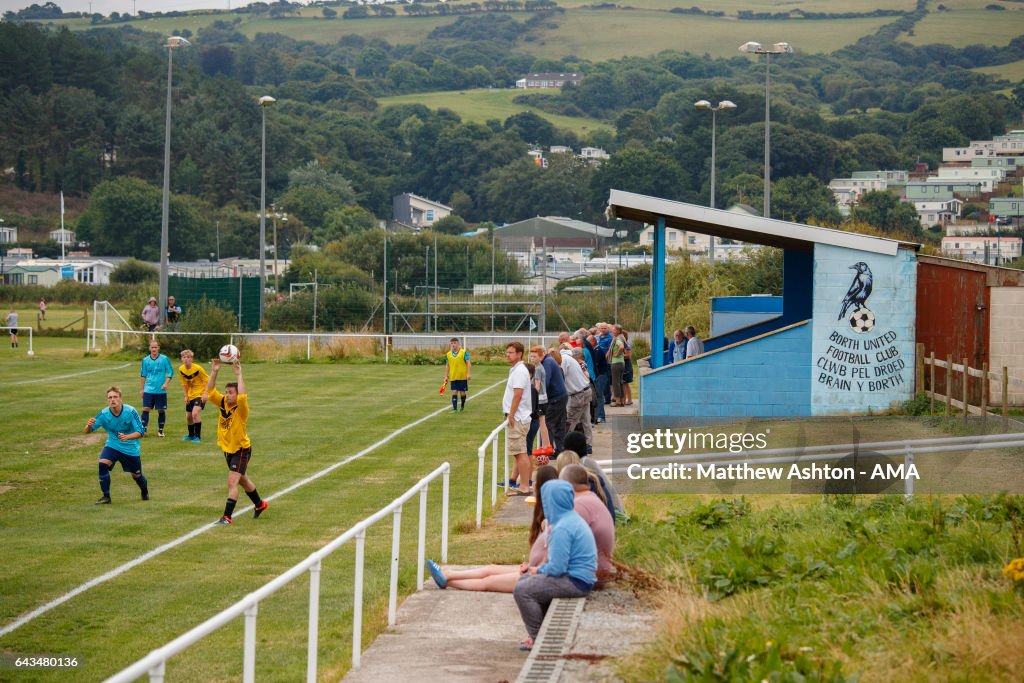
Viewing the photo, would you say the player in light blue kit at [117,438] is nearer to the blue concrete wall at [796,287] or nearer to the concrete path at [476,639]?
the concrete path at [476,639]

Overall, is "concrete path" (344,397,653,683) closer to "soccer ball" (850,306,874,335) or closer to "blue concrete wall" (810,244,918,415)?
"blue concrete wall" (810,244,918,415)

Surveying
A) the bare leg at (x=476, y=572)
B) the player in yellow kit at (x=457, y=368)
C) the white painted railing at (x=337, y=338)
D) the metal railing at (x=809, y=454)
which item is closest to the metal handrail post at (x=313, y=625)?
the bare leg at (x=476, y=572)

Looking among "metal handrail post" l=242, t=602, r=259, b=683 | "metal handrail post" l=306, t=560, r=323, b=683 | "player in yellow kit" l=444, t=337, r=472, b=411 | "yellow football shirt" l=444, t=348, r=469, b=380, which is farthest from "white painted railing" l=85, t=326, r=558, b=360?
"metal handrail post" l=242, t=602, r=259, b=683

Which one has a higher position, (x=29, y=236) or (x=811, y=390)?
(x=29, y=236)

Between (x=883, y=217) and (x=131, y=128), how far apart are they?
76822mm

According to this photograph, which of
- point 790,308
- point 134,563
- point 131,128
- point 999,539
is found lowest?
point 134,563

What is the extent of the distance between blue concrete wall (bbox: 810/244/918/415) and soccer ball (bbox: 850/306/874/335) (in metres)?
0.05

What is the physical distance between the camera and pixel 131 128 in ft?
451

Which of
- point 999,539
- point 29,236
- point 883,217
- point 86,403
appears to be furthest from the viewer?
point 29,236

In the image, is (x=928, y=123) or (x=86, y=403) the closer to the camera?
(x=86, y=403)

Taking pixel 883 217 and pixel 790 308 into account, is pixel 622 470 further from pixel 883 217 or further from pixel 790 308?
pixel 883 217

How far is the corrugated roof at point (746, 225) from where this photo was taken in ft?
76.9

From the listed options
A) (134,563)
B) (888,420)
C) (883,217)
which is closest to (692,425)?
(888,420)

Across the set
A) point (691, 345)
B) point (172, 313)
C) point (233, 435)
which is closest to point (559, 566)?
point (233, 435)
